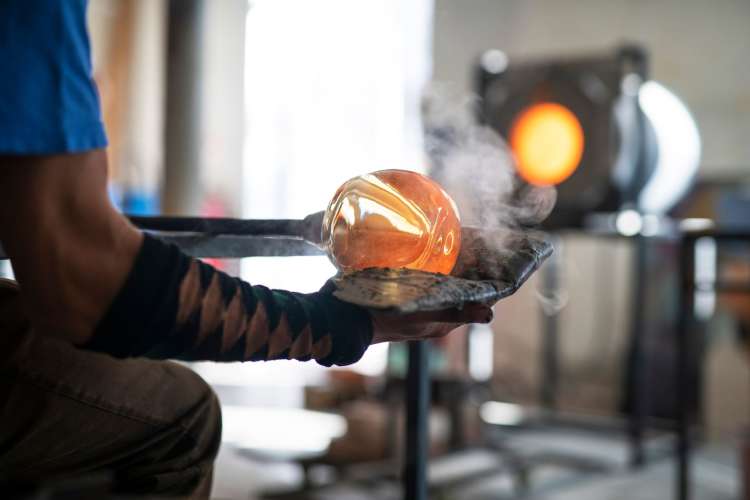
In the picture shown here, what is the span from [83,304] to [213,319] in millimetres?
112

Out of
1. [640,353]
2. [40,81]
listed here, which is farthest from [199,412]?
[640,353]

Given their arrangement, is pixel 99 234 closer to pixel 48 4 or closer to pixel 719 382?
pixel 48 4

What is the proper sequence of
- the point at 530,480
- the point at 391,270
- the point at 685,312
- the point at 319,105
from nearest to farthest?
1. the point at 391,270
2. the point at 685,312
3. the point at 530,480
4. the point at 319,105

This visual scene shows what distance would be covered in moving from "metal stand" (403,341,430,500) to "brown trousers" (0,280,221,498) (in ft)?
1.17

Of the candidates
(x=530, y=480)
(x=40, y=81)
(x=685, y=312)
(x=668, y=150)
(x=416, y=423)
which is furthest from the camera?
(x=668, y=150)

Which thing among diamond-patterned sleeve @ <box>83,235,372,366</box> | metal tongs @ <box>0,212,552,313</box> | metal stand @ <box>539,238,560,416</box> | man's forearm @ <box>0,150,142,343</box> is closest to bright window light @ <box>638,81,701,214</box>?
metal stand @ <box>539,238,560,416</box>

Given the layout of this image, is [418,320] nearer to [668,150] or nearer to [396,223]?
[396,223]

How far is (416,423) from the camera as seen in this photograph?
1.27 m

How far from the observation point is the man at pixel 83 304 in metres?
0.66

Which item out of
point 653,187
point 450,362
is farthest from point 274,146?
point 653,187

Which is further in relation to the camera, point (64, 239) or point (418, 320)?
point (418, 320)

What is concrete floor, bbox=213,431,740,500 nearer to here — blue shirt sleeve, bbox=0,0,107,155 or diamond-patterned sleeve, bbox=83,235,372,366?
diamond-patterned sleeve, bbox=83,235,372,366

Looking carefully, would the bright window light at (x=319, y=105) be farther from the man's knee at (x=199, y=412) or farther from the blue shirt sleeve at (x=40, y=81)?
the blue shirt sleeve at (x=40, y=81)

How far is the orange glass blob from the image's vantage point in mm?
888
